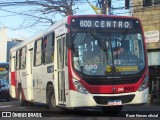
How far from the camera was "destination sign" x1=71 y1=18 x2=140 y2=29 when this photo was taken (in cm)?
1355

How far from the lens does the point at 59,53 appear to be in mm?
14430

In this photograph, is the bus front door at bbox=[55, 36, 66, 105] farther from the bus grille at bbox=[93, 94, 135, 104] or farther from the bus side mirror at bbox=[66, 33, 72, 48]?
the bus grille at bbox=[93, 94, 135, 104]

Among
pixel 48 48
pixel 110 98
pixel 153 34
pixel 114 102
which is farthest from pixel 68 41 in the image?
pixel 153 34

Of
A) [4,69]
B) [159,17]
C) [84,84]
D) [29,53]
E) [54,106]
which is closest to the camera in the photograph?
[84,84]

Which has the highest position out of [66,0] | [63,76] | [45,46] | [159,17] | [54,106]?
[66,0]

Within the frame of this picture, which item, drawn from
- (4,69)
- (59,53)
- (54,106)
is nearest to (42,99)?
(54,106)

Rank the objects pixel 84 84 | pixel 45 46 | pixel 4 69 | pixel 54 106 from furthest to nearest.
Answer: pixel 4 69, pixel 45 46, pixel 54 106, pixel 84 84

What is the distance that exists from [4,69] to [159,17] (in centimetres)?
1754

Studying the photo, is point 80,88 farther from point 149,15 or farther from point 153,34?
point 149,15

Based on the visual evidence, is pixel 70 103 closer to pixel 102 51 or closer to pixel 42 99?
pixel 102 51

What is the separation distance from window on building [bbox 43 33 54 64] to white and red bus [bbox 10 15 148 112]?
1.65 feet

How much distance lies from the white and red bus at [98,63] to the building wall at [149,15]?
14.5 m

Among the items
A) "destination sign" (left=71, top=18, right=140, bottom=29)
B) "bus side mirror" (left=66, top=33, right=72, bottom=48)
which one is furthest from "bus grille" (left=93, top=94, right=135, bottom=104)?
"destination sign" (left=71, top=18, right=140, bottom=29)

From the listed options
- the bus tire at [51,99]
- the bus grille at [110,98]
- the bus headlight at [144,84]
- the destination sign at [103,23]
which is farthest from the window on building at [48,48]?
the bus headlight at [144,84]
